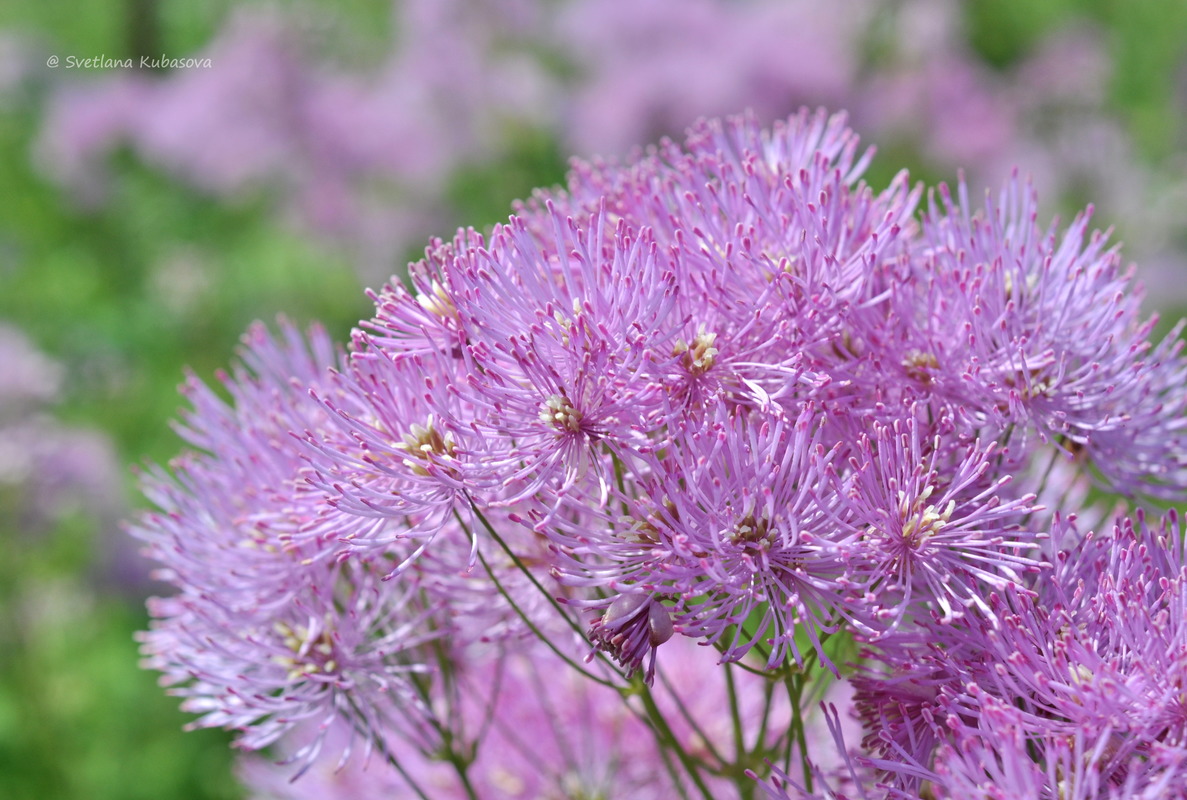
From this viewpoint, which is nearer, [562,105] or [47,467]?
[47,467]

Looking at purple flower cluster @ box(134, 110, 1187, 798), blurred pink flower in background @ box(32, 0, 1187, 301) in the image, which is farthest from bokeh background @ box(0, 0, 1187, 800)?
purple flower cluster @ box(134, 110, 1187, 798)

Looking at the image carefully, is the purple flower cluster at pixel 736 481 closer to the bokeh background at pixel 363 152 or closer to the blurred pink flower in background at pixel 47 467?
the blurred pink flower in background at pixel 47 467

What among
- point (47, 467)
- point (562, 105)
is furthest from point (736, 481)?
point (562, 105)

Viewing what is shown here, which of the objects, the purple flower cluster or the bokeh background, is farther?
the bokeh background

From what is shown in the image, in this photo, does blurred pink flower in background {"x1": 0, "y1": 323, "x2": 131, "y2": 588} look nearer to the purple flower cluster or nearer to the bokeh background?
the bokeh background

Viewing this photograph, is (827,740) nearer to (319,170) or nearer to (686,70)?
(686,70)

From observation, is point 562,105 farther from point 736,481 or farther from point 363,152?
point 736,481
